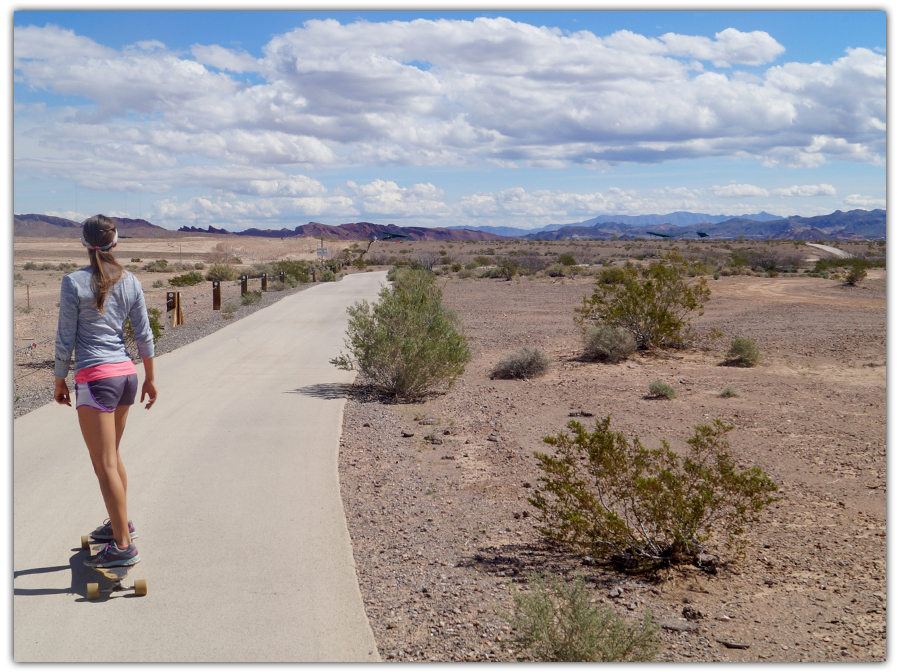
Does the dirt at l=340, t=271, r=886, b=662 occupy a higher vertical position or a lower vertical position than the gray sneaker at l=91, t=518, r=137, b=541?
lower

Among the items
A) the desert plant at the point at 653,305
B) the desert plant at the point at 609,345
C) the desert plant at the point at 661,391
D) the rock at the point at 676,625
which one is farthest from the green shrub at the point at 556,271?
the rock at the point at 676,625

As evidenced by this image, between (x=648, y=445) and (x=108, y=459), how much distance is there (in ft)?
19.1

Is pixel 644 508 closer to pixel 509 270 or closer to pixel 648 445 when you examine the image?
pixel 648 445

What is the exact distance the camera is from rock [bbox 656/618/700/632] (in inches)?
148

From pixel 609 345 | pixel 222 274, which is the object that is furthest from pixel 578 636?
pixel 222 274

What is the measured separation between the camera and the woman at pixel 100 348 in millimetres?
3609

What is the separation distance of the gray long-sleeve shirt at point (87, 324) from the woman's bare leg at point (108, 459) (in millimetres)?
256

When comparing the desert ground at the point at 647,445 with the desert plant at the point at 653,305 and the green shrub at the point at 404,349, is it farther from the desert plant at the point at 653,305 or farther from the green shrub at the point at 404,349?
the desert plant at the point at 653,305

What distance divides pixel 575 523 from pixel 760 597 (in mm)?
1109

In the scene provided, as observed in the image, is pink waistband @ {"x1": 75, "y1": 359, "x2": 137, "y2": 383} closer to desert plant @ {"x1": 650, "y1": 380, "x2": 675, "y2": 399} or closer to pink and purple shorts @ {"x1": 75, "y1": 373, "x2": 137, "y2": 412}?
pink and purple shorts @ {"x1": 75, "y1": 373, "x2": 137, "y2": 412}

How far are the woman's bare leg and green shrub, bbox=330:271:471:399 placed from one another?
5.90 m

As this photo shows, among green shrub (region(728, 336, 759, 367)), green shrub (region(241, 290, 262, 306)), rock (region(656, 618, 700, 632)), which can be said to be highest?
green shrub (region(241, 290, 262, 306))

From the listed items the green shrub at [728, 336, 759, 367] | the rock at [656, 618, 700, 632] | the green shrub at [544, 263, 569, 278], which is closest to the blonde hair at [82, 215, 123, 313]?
the rock at [656, 618, 700, 632]

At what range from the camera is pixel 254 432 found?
717cm
